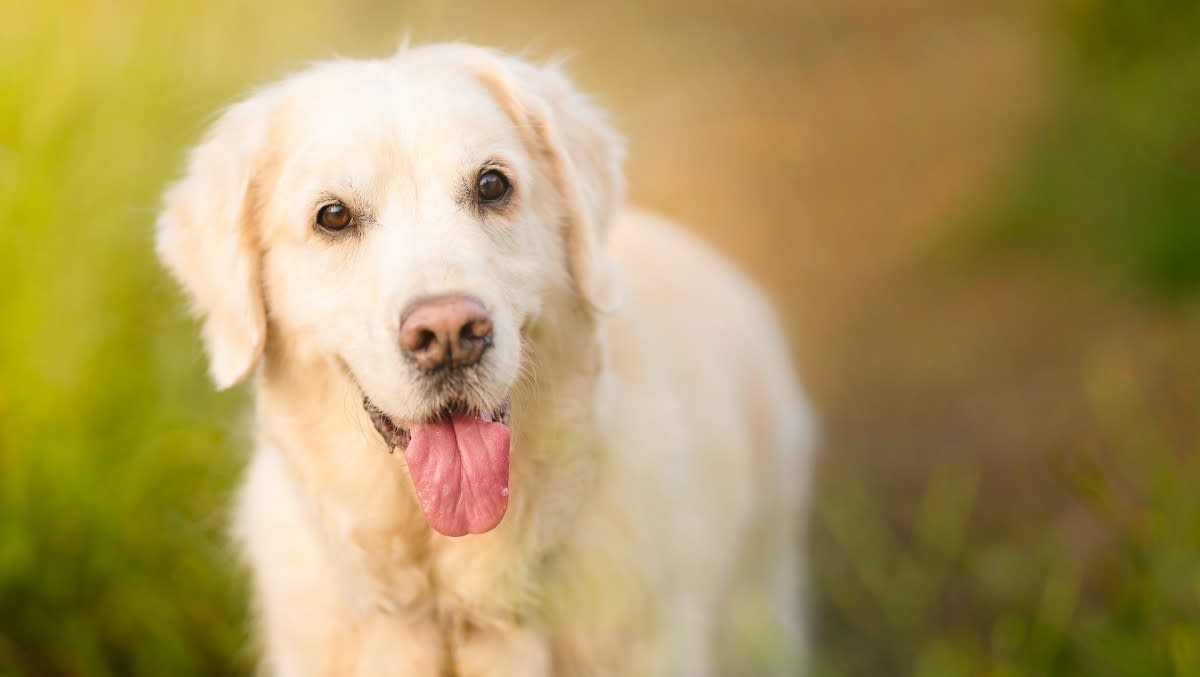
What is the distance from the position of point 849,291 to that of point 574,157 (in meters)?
4.25

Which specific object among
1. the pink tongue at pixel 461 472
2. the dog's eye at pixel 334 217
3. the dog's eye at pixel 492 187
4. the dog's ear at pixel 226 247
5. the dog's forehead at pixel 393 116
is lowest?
the pink tongue at pixel 461 472

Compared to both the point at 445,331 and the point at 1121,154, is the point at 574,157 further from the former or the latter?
the point at 1121,154

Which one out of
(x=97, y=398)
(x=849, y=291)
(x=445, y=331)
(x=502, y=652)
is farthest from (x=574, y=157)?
(x=849, y=291)

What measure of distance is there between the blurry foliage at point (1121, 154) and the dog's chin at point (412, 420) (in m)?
4.85

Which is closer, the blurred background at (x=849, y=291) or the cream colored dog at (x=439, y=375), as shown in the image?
the cream colored dog at (x=439, y=375)

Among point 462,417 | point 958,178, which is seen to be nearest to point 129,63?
point 462,417

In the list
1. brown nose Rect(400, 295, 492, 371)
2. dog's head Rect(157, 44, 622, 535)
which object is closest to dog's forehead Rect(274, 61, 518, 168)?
dog's head Rect(157, 44, 622, 535)

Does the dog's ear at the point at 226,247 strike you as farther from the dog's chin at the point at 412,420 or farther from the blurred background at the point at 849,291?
the blurred background at the point at 849,291

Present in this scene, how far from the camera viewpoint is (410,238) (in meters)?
2.35

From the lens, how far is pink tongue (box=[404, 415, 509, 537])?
2.38m

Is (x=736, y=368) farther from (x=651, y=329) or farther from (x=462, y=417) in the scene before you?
(x=462, y=417)

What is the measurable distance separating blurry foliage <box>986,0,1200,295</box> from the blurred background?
18 millimetres

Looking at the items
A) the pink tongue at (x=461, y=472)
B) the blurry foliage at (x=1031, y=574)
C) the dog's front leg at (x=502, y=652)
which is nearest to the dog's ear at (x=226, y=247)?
the pink tongue at (x=461, y=472)

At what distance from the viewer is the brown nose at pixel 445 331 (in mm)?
2178
